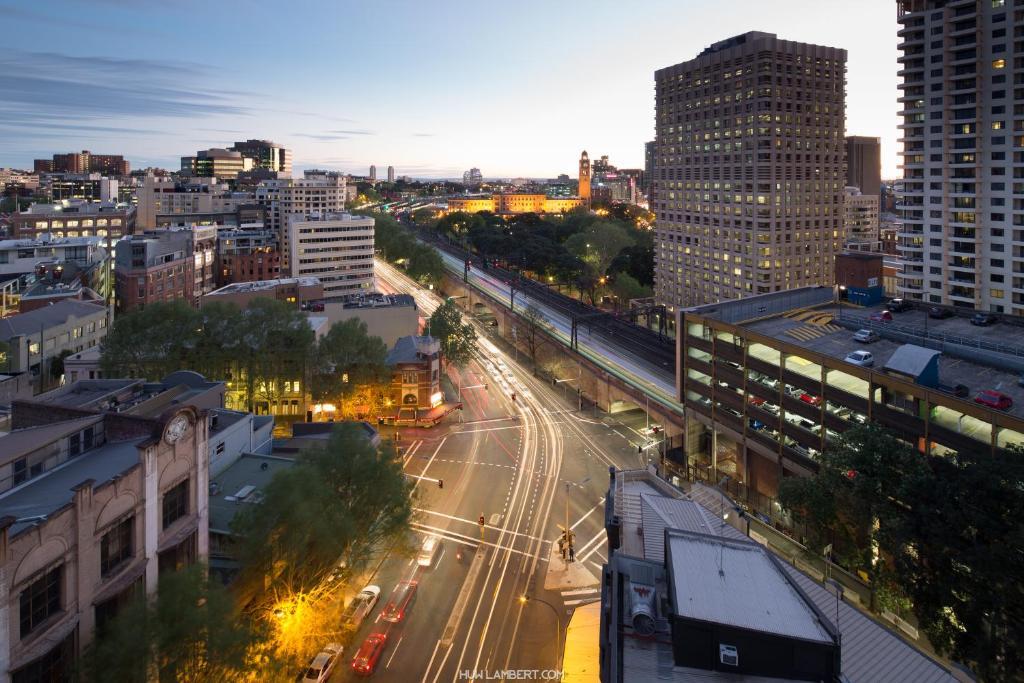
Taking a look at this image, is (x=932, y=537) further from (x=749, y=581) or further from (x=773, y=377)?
(x=773, y=377)

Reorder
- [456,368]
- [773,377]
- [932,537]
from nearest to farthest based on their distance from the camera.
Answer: [932,537] → [773,377] → [456,368]

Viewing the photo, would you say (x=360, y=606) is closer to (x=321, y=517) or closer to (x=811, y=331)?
(x=321, y=517)

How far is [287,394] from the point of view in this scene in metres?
58.4

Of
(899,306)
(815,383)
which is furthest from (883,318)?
(815,383)

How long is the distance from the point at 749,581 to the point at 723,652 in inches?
127

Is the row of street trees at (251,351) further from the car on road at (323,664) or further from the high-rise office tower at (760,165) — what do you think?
the high-rise office tower at (760,165)

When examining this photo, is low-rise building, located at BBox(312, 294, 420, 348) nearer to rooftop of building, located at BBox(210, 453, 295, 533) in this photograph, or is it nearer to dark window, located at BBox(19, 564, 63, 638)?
rooftop of building, located at BBox(210, 453, 295, 533)

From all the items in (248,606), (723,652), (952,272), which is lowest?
(248,606)

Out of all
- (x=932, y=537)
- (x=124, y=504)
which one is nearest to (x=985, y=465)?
(x=932, y=537)

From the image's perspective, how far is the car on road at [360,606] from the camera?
30.8 metres

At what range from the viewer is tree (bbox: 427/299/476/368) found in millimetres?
74438

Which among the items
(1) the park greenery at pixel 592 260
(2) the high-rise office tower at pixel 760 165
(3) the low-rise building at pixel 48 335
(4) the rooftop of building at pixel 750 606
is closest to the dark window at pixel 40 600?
(4) the rooftop of building at pixel 750 606

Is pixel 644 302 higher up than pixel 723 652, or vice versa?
pixel 644 302

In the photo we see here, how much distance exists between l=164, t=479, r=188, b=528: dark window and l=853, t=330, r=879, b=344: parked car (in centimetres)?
4104
